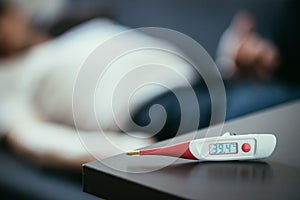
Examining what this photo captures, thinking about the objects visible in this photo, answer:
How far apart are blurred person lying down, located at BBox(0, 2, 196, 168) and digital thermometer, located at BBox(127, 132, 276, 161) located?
745 millimetres

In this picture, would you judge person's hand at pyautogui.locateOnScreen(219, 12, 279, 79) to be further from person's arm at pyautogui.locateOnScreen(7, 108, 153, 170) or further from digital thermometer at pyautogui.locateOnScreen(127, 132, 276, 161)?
digital thermometer at pyautogui.locateOnScreen(127, 132, 276, 161)

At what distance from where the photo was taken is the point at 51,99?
70.8 inches

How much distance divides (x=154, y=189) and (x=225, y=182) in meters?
0.08

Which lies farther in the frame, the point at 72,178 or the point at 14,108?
the point at 14,108

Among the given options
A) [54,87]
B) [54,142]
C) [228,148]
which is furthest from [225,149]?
[54,87]

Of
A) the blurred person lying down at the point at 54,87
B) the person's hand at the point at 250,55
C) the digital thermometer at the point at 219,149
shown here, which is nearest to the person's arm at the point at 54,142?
the blurred person lying down at the point at 54,87

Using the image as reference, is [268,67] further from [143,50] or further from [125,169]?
[125,169]

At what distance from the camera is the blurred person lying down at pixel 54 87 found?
157 centimetres

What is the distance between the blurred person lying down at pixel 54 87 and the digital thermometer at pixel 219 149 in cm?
75

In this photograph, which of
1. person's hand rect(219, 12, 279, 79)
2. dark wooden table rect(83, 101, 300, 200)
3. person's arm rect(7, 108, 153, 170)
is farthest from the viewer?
person's hand rect(219, 12, 279, 79)

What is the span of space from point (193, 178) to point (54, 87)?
4.38 ft

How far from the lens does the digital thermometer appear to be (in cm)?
59

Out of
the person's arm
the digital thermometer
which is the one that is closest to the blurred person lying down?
the person's arm

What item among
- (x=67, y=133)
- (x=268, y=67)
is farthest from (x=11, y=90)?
(x=268, y=67)
